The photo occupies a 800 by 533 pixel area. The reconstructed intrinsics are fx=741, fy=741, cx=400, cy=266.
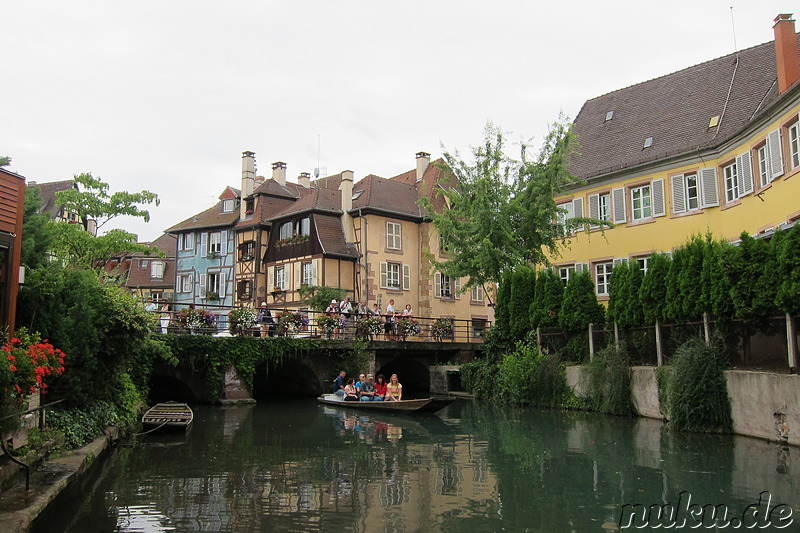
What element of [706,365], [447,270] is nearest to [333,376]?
[447,270]

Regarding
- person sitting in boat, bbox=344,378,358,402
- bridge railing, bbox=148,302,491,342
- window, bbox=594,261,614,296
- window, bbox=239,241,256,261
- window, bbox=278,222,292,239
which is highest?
window, bbox=278,222,292,239

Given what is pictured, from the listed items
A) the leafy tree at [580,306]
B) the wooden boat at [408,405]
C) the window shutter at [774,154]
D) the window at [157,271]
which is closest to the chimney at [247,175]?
the window at [157,271]

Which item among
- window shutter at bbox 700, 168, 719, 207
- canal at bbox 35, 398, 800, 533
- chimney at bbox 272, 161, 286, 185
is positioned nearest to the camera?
canal at bbox 35, 398, 800, 533

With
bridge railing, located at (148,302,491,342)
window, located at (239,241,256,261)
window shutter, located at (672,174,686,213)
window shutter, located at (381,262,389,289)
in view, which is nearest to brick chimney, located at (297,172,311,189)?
window, located at (239,241,256,261)

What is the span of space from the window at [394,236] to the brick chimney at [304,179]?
39.8 ft

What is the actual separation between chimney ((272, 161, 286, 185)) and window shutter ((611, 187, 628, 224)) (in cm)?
2826

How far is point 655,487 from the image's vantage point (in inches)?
444

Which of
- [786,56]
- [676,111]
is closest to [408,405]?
[786,56]

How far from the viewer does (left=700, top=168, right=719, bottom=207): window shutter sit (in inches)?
1009

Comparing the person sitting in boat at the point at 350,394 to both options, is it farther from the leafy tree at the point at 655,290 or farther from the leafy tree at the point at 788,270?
the leafy tree at the point at 788,270

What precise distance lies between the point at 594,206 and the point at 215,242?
29.7 m

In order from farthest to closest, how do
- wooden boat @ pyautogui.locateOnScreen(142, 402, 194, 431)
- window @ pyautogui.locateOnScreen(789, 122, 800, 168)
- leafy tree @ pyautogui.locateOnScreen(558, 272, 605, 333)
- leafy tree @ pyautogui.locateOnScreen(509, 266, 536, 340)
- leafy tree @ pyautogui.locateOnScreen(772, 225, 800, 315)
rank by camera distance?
leafy tree @ pyautogui.locateOnScreen(509, 266, 536, 340) < leafy tree @ pyautogui.locateOnScreen(558, 272, 605, 333) < window @ pyautogui.locateOnScreen(789, 122, 800, 168) < wooden boat @ pyautogui.locateOnScreen(142, 402, 194, 431) < leafy tree @ pyautogui.locateOnScreen(772, 225, 800, 315)

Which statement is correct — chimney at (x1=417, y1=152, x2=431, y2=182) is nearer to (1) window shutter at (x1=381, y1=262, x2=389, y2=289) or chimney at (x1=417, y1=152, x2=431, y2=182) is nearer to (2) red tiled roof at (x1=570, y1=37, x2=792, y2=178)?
(1) window shutter at (x1=381, y1=262, x2=389, y2=289)

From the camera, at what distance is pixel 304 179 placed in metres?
54.1
